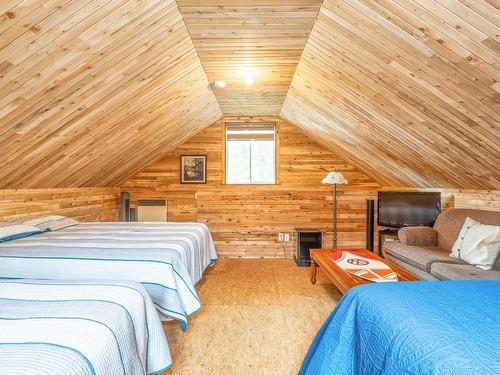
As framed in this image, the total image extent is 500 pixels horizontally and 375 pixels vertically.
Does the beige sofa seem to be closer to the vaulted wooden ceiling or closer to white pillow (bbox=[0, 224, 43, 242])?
the vaulted wooden ceiling

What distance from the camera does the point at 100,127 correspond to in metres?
2.97

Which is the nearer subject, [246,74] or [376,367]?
[376,367]

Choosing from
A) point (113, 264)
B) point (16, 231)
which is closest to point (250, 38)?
point (113, 264)

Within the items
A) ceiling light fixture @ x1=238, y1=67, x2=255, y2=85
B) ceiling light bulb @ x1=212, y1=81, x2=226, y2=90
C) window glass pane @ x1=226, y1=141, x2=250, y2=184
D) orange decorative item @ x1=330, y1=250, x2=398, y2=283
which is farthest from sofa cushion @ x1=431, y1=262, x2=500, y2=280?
window glass pane @ x1=226, y1=141, x2=250, y2=184

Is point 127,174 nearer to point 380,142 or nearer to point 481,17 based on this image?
point 380,142

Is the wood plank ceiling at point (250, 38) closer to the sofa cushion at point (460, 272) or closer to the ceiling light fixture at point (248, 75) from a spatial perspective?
the ceiling light fixture at point (248, 75)

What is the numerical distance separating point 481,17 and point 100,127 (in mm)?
3038

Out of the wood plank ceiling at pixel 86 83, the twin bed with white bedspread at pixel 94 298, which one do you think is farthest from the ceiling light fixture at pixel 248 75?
the twin bed with white bedspread at pixel 94 298

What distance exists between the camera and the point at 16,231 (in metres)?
2.61

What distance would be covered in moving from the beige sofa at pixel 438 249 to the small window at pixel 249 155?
232 centimetres

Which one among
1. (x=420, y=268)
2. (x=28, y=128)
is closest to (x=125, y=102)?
(x=28, y=128)

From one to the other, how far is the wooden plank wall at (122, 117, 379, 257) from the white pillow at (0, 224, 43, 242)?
243 centimetres

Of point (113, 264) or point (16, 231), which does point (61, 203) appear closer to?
point (16, 231)

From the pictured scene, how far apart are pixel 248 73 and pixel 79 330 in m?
2.90
